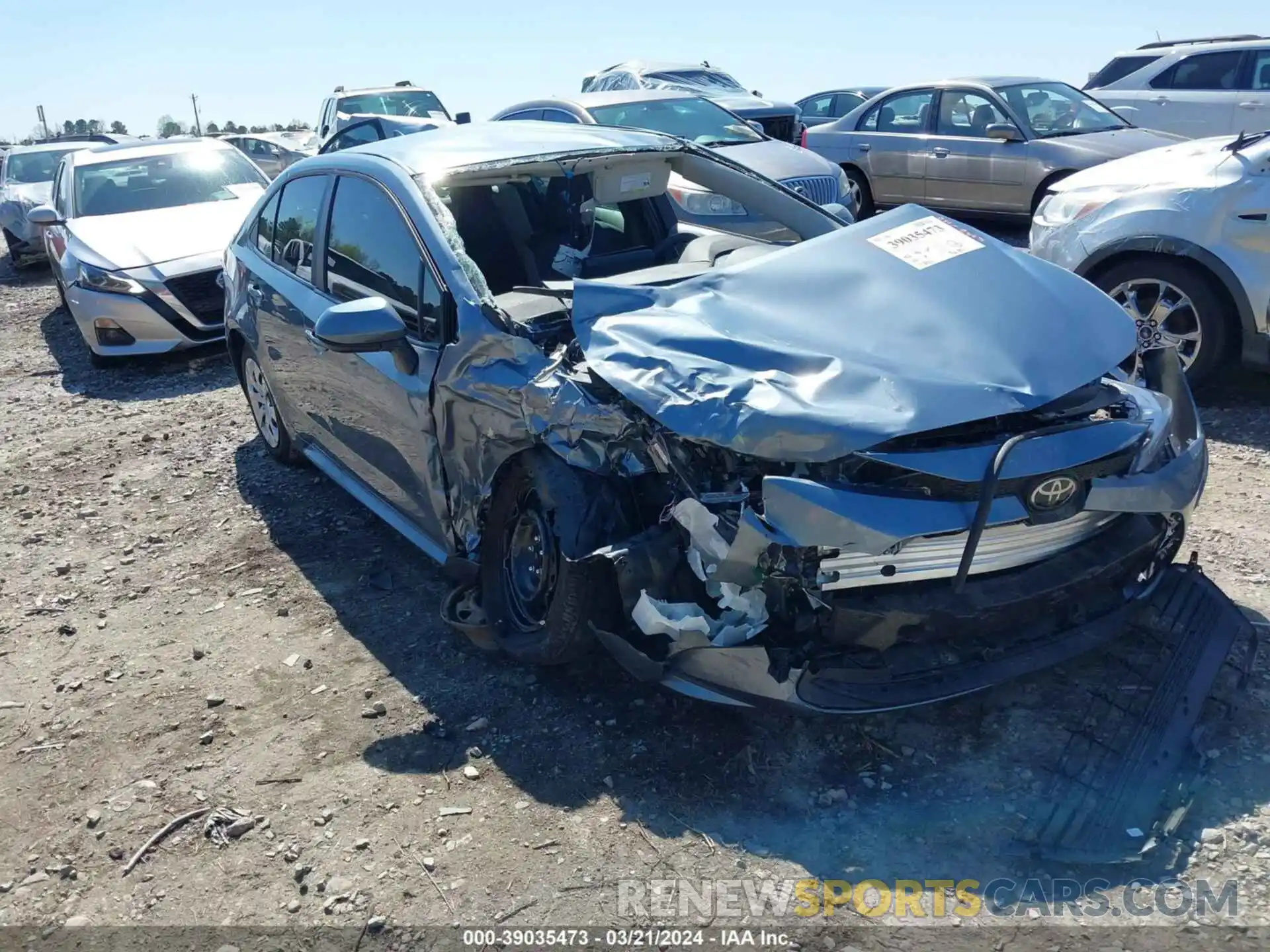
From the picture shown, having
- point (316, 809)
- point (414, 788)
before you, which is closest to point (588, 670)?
point (414, 788)

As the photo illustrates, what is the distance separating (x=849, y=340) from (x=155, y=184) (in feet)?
28.2

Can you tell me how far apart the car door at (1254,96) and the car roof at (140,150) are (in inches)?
411

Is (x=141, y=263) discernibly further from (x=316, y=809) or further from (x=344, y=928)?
(x=344, y=928)

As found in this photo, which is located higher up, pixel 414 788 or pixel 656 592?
pixel 656 592

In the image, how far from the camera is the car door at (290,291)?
15.5ft

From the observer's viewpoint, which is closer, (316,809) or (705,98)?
(316,809)

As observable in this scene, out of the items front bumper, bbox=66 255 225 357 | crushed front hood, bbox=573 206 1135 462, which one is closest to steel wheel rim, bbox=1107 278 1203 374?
crushed front hood, bbox=573 206 1135 462

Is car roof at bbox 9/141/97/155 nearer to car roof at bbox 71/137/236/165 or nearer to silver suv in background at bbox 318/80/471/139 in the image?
silver suv in background at bbox 318/80/471/139

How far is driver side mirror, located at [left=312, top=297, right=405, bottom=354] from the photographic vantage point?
3600mm

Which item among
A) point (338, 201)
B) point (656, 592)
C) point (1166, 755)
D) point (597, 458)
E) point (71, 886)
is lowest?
point (71, 886)

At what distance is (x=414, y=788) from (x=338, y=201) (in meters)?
2.61

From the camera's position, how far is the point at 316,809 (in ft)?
10.3
